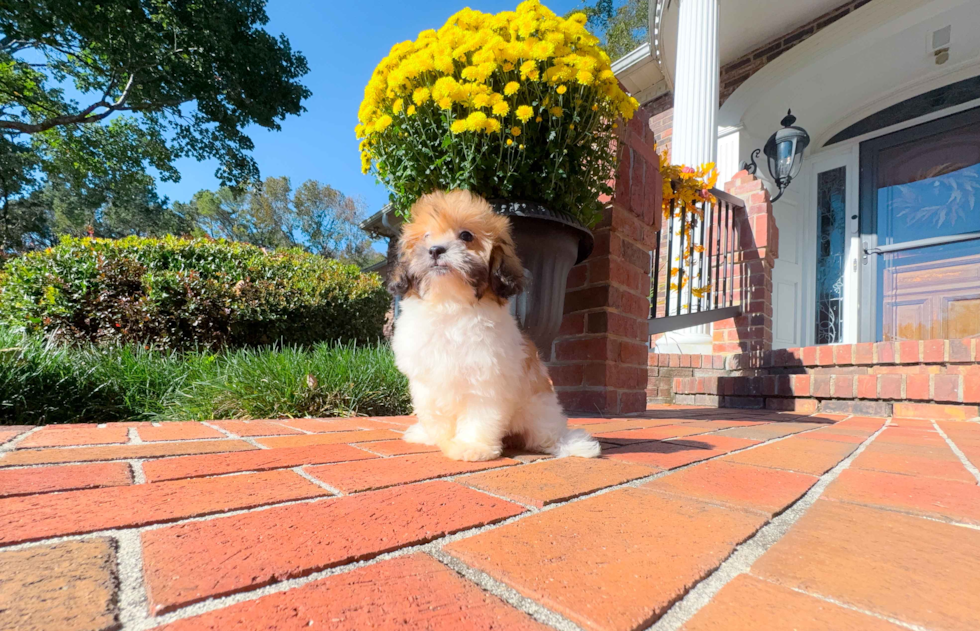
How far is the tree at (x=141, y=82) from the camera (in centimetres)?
944

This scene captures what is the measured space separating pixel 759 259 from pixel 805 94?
11.4 feet

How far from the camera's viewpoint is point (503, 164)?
270 cm

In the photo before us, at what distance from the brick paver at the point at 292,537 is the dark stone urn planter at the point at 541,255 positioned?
168cm

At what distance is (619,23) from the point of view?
47.1 feet

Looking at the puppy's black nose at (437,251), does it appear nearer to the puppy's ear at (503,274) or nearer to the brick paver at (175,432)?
the puppy's ear at (503,274)

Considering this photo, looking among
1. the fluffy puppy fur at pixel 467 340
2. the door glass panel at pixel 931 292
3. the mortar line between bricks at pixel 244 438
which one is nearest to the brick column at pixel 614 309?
the fluffy puppy fur at pixel 467 340

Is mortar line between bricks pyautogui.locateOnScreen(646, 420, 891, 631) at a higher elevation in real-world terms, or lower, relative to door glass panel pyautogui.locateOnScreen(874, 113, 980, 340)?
lower

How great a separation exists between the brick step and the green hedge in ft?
14.6

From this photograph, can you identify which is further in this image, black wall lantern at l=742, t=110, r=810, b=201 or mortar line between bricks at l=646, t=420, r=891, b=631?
black wall lantern at l=742, t=110, r=810, b=201

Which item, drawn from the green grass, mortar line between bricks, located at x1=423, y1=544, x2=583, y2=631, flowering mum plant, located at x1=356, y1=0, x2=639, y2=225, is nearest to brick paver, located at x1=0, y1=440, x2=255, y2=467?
mortar line between bricks, located at x1=423, y1=544, x2=583, y2=631

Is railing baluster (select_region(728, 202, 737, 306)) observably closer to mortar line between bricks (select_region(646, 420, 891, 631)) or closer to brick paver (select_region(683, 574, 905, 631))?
mortar line between bricks (select_region(646, 420, 891, 631))

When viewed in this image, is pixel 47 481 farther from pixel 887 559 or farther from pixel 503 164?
pixel 503 164

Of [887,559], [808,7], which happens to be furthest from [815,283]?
[887,559]

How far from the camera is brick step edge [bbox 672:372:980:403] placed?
3.56m
